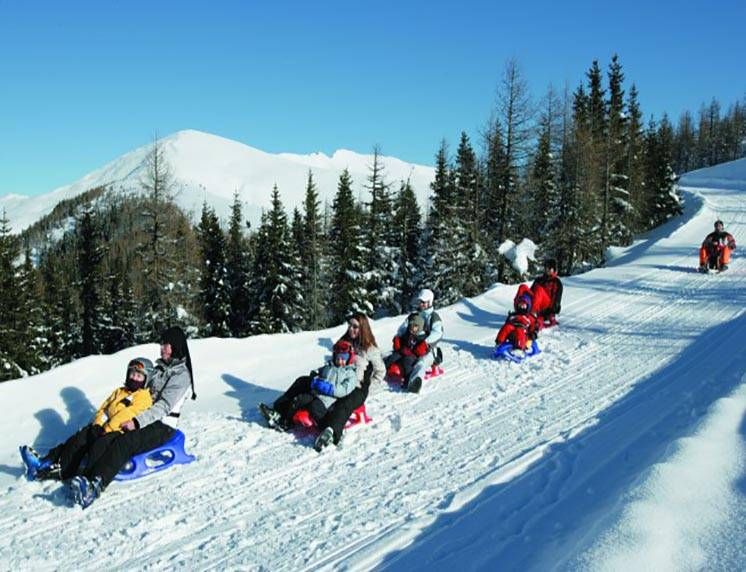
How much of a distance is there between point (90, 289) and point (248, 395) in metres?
40.4

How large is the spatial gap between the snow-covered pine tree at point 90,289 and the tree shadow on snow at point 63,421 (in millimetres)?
38638

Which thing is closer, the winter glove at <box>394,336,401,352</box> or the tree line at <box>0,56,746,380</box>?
the winter glove at <box>394,336,401,352</box>

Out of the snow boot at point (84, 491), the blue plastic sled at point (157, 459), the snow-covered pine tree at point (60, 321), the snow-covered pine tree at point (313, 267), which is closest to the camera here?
the snow boot at point (84, 491)

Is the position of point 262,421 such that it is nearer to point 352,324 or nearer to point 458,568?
point 352,324

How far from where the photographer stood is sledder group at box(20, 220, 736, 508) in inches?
227

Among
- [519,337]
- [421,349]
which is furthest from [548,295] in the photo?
[421,349]

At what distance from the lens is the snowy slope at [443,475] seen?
3.90m

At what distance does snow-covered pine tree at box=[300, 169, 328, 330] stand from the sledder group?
26.7 meters

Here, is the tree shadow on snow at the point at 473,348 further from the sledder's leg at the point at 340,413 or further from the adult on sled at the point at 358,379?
the sledder's leg at the point at 340,413

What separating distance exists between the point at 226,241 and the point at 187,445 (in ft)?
126

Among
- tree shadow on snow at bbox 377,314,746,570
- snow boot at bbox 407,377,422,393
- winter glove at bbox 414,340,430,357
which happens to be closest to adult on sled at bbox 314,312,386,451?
snow boot at bbox 407,377,422,393

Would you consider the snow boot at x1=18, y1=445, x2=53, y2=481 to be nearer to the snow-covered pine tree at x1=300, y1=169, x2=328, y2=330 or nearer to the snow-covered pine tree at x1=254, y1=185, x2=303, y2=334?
the snow-covered pine tree at x1=254, y1=185, x2=303, y2=334

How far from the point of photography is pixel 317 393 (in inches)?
285

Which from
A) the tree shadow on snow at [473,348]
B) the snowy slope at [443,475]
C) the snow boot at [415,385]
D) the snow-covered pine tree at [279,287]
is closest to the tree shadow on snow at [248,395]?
the snowy slope at [443,475]
